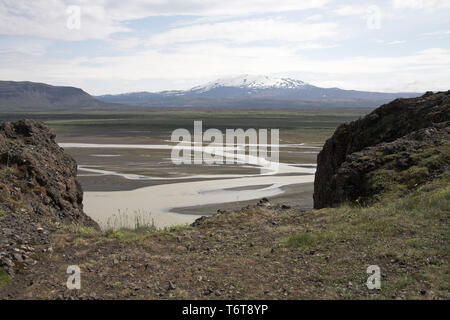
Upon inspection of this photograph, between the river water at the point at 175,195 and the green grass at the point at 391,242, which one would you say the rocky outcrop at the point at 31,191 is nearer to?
the river water at the point at 175,195

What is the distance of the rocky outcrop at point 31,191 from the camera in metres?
10.8

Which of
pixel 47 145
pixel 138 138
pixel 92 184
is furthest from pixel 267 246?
pixel 138 138

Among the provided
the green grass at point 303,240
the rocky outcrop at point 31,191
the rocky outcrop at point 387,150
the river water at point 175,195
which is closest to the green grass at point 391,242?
the green grass at point 303,240

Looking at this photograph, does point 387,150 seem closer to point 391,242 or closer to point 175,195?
point 391,242

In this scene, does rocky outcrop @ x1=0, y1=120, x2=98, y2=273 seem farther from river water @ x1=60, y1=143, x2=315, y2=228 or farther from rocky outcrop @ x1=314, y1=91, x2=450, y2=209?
rocky outcrop @ x1=314, y1=91, x2=450, y2=209

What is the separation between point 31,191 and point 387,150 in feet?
42.8

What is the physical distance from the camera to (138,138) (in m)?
84.1

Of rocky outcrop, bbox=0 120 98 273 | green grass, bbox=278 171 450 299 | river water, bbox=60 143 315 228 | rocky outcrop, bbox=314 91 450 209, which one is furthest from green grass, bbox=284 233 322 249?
river water, bbox=60 143 315 228

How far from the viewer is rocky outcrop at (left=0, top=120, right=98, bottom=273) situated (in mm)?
10844

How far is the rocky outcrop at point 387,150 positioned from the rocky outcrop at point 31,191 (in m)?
9.83

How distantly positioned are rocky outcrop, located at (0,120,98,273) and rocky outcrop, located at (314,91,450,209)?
983 cm

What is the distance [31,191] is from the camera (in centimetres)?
1495

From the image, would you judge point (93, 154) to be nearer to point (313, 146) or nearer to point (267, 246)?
point (313, 146)

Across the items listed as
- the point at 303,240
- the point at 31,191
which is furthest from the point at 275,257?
the point at 31,191
